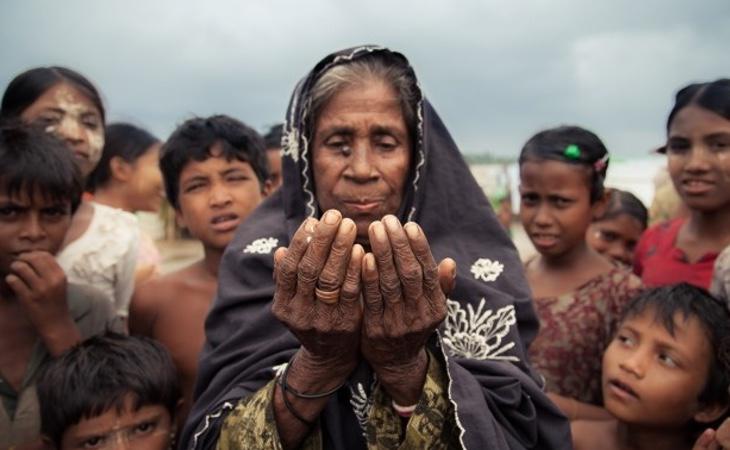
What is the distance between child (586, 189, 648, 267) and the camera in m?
4.90

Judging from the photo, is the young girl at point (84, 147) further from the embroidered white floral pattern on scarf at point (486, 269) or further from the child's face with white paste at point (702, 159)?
the child's face with white paste at point (702, 159)

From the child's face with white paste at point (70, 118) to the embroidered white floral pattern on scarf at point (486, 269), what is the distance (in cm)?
239

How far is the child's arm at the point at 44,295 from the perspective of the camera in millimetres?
2787

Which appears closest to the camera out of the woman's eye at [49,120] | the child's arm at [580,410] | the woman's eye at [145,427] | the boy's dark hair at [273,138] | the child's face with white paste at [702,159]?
the woman's eye at [145,427]

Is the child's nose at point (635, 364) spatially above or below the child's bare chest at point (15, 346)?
above

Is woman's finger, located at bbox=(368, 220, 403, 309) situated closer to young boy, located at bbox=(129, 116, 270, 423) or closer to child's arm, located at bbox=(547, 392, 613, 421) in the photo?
child's arm, located at bbox=(547, 392, 613, 421)

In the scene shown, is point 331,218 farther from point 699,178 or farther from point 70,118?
point 70,118

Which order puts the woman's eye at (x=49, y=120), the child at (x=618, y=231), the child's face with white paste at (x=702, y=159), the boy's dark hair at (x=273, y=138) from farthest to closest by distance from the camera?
the boy's dark hair at (x=273, y=138), the child at (x=618, y=231), the woman's eye at (x=49, y=120), the child's face with white paste at (x=702, y=159)

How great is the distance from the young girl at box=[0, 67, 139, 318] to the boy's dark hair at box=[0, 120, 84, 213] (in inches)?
15.7

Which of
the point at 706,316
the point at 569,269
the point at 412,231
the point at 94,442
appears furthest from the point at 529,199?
the point at 94,442

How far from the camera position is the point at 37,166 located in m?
2.96

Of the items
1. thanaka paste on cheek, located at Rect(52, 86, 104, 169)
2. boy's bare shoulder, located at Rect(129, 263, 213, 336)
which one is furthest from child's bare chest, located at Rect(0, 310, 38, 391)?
thanaka paste on cheek, located at Rect(52, 86, 104, 169)

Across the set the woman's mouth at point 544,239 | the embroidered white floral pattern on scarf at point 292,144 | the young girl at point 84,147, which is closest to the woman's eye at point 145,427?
the young girl at point 84,147

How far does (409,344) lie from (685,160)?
82.5 inches
